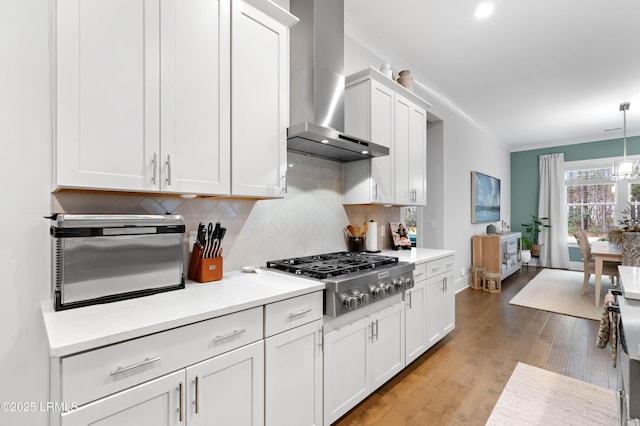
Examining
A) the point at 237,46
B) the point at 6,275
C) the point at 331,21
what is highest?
the point at 331,21

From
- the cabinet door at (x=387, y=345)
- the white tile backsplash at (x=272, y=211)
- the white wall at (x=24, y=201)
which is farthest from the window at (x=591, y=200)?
the white wall at (x=24, y=201)

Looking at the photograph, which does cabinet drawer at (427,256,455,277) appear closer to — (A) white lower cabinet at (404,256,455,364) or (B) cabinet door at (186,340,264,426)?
(A) white lower cabinet at (404,256,455,364)

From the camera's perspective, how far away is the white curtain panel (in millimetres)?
7207

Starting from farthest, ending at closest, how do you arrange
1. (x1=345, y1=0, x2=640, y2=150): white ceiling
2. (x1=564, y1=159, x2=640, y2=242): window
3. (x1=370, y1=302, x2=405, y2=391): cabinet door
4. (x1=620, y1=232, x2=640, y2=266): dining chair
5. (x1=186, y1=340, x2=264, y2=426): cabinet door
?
(x1=564, y1=159, x2=640, y2=242): window → (x1=620, y1=232, x2=640, y2=266): dining chair → (x1=345, y1=0, x2=640, y2=150): white ceiling → (x1=370, y1=302, x2=405, y2=391): cabinet door → (x1=186, y1=340, x2=264, y2=426): cabinet door

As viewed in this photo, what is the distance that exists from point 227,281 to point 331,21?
211 cm

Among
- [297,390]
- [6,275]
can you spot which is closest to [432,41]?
[297,390]

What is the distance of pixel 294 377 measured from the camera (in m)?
1.51

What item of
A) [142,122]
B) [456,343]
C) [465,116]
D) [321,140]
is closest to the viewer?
[142,122]

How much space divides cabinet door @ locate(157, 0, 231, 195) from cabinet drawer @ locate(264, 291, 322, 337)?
0.67m

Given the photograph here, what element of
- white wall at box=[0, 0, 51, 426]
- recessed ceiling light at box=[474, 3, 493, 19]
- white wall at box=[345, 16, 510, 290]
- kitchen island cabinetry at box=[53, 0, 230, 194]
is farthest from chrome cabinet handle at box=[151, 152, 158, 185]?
recessed ceiling light at box=[474, 3, 493, 19]

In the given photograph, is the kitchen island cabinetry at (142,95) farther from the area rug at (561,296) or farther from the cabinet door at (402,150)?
the area rug at (561,296)

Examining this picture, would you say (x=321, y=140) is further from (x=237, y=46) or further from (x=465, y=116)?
(x=465, y=116)

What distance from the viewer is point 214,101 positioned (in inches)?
61.8

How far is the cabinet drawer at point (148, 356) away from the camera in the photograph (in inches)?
35.4
